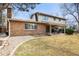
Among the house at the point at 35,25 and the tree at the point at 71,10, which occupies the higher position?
the tree at the point at 71,10

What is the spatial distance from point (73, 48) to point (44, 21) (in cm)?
56

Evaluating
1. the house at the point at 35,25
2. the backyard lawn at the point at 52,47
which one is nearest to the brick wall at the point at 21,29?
the house at the point at 35,25

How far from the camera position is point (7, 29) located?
310 cm

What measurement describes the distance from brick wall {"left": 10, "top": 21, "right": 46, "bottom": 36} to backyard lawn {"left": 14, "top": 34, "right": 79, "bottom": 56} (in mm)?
130

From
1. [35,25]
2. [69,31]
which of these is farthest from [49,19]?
[69,31]

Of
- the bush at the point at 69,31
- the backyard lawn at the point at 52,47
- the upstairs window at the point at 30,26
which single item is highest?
the upstairs window at the point at 30,26

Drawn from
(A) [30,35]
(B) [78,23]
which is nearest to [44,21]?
(A) [30,35]

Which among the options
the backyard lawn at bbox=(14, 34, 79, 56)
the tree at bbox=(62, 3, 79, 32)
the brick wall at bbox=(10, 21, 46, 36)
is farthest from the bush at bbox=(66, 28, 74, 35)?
the brick wall at bbox=(10, 21, 46, 36)

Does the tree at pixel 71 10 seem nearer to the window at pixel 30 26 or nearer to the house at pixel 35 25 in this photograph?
the house at pixel 35 25

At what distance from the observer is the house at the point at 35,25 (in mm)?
3105

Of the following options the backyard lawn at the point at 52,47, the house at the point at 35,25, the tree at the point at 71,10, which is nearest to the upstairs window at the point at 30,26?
the house at the point at 35,25

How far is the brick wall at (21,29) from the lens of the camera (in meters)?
3.11

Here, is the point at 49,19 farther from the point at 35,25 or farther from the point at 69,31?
the point at 69,31

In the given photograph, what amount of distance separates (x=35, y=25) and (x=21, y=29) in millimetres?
209
